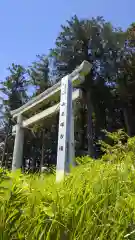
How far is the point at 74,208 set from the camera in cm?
113

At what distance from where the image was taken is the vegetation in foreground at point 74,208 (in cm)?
107

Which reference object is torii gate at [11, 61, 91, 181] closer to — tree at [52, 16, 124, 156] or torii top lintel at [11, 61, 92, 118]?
torii top lintel at [11, 61, 92, 118]

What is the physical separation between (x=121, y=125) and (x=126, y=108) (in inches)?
33.2

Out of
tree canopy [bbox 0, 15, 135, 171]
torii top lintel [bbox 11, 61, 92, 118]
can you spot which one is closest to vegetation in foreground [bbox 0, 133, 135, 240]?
torii top lintel [bbox 11, 61, 92, 118]

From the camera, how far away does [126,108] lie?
12.2m

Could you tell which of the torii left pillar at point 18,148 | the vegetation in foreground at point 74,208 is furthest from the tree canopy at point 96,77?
the vegetation in foreground at point 74,208

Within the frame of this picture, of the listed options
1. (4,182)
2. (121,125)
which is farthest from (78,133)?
(4,182)

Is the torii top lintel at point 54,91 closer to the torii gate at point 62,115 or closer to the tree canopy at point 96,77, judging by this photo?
the torii gate at point 62,115

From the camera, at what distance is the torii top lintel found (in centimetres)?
496

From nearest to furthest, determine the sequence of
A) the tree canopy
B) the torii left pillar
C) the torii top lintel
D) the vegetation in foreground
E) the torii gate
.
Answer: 1. the vegetation in foreground
2. the torii gate
3. the torii top lintel
4. the torii left pillar
5. the tree canopy

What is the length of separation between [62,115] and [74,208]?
321 cm

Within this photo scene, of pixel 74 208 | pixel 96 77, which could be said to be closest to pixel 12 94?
pixel 96 77

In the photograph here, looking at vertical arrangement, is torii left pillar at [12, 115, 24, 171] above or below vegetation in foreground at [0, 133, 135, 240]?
above

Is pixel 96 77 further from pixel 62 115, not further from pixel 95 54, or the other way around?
pixel 62 115
